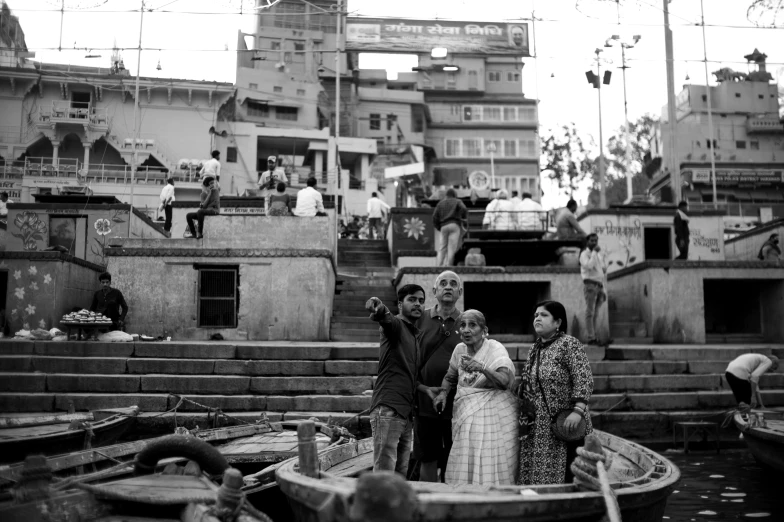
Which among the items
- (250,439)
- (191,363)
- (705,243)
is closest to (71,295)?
(191,363)

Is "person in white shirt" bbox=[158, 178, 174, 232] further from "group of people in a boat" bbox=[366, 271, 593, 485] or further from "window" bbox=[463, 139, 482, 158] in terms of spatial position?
"window" bbox=[463, 139, 482, 158]

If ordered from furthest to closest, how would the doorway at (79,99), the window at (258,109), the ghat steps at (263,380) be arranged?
the window at (258,109)
the doorway at (79,99)
the ghat steps at (263,380)

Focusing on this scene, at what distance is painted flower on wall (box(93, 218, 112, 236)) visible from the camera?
2131 centimetres

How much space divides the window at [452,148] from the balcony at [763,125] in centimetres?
1915

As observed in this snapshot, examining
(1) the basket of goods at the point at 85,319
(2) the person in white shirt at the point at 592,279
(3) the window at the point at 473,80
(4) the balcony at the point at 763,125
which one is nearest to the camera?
(1) the basket of goods at the point at 85,319

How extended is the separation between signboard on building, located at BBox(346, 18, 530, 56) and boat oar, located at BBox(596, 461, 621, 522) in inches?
929

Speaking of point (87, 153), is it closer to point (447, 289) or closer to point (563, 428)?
point (447, 289)

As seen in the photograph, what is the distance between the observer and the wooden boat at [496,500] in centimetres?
424

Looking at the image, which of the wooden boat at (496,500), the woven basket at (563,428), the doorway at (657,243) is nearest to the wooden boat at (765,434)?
the wooden boat at (496,500)

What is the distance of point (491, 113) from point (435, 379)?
167 ft

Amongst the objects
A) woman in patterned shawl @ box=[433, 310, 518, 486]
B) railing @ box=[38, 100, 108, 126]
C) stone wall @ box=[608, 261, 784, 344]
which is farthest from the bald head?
railing @ box=[38, 100, 108, 126]

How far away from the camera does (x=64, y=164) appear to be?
40469 mm

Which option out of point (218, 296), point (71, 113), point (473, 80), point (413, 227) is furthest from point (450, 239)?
point (473, 80)

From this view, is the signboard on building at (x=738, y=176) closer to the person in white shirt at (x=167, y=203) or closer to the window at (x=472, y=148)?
the window at (x=472, y=148)
